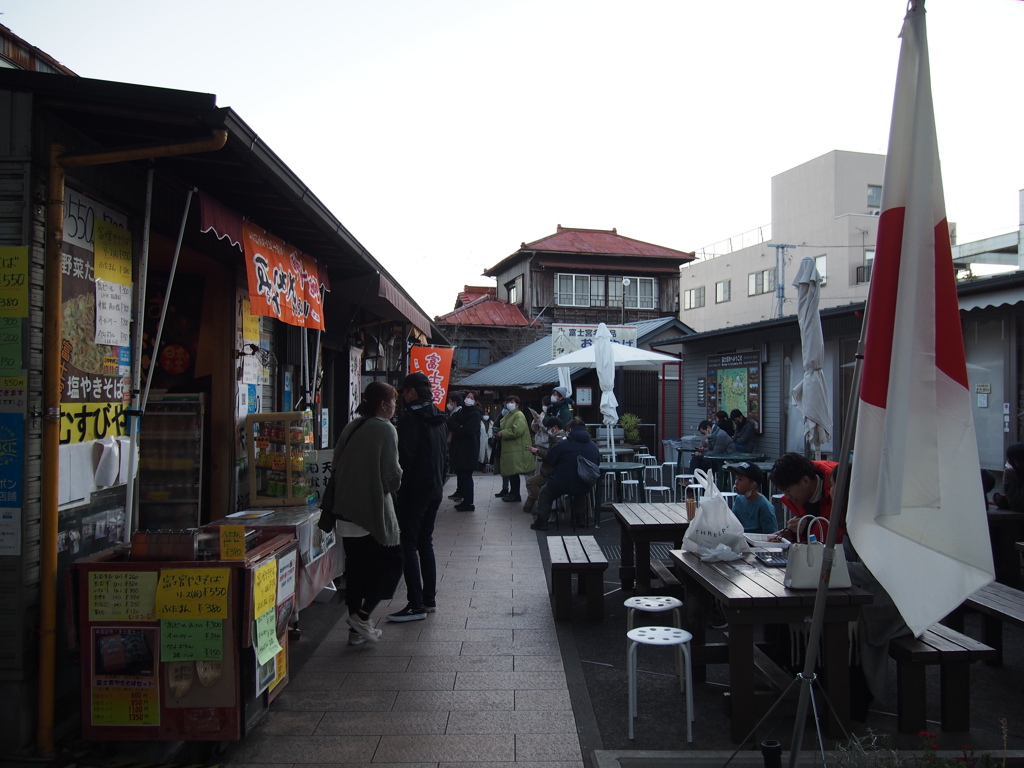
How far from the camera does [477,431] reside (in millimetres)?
12039

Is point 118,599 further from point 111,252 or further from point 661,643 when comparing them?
point 661,643

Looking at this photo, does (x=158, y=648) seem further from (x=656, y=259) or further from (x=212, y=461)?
(x=656, y=259)

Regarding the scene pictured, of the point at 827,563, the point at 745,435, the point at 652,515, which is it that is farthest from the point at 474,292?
the point at 827,563

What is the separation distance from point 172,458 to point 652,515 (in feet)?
13.9

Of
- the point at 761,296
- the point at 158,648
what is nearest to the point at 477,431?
the point at 158,648

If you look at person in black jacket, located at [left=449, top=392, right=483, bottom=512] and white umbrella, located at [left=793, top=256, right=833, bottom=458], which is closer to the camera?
white umbrella, located at [left=793, top=256, right=833, bottom=458]

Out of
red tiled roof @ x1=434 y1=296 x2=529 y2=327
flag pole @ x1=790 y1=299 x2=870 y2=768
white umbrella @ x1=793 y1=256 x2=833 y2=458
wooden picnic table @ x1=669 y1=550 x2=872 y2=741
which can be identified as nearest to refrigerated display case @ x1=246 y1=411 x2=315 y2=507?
wooden picnic table @ x1=669 y1=550 x2=872 y2=741

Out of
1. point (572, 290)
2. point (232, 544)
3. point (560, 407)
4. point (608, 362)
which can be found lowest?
point (232, 544)

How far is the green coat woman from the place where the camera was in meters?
12.3

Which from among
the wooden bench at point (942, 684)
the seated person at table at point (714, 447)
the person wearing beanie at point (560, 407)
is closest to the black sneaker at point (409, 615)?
the wooden bench at point (942, 684)

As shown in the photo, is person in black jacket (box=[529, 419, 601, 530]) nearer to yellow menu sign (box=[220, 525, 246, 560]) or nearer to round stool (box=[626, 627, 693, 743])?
round stool (box=[626, 627, 693, 743])

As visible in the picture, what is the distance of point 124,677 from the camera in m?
3.74

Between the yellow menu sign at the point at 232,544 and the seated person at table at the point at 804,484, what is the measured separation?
322 cm

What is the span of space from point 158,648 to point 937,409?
3.71m
